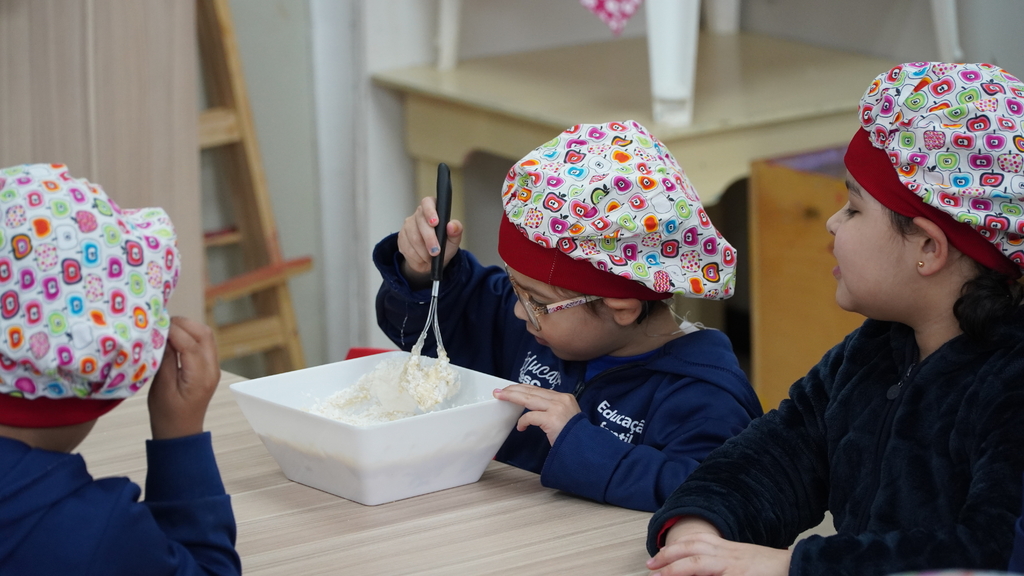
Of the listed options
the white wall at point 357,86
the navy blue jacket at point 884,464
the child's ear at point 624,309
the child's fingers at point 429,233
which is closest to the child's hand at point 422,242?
the child's fingers at point 429,233

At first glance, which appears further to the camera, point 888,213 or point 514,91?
point 514,91

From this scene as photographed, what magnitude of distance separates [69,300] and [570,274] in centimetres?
61

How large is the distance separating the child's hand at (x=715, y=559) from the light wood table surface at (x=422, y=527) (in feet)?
0.13

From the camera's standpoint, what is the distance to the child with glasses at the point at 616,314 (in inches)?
44.3

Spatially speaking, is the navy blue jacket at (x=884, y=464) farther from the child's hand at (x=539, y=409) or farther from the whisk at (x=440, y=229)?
the whisk at (x=440, y=229)

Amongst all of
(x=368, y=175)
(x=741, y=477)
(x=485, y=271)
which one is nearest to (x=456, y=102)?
(x=368, y=175)

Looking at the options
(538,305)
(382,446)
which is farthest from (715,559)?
(538,305)

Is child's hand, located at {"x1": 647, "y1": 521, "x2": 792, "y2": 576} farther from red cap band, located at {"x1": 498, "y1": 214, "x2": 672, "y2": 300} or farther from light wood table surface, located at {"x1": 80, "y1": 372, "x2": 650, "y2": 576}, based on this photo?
red cap band, located at {"x1": 498, "y1": 214, "x2": 672, "y2": 300}

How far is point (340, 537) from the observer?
1.02 meters

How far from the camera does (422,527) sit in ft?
3.43

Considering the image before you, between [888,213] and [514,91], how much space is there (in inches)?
56.0

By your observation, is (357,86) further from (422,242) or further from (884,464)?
(884,464)

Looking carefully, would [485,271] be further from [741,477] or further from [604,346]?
[741,477]

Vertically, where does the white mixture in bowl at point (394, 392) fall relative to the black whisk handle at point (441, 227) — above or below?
below
